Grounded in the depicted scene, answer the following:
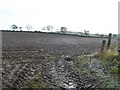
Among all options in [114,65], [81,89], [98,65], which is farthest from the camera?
[98,65]

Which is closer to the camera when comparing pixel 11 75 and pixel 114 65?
pixel 11 75

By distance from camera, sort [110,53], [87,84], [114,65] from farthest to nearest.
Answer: [110,53], [114,65], [87,84]

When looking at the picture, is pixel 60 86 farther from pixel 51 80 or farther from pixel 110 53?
pixel 110 53

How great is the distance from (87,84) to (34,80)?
6.49 feet

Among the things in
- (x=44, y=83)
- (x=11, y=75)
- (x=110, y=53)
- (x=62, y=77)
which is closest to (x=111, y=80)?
(x=62, y=77)

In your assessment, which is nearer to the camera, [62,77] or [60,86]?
[60,86]

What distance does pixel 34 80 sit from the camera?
10.1m

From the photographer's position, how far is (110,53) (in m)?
16.7

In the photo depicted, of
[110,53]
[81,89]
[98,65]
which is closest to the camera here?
[81,89]

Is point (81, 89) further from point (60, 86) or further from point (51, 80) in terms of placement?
point (51, 80)

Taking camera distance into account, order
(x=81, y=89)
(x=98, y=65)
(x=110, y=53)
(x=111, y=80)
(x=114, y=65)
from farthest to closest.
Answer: (x=110, y=53)
(x=98, y=65)
(x=114, y=65)
(x=111, y=80)
(x=81, y=89)

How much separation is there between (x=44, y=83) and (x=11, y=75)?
1.54 meters

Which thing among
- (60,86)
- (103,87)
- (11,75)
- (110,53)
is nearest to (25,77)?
(11,75)

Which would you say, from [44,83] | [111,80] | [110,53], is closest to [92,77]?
[111,80]
